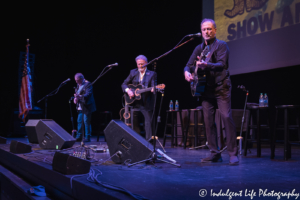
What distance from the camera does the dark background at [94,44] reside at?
28.9 feet

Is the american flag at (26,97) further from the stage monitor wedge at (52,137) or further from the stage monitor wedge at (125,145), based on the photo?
the stage monitor wedge at (125,145)

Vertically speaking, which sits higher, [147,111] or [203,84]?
[203,84]

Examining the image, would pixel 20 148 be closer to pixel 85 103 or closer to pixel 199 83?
pixel 199 83

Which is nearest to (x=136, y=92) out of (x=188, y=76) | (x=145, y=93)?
(x=145, y=93)

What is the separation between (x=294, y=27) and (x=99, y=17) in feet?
19.8

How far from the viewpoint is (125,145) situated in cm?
307

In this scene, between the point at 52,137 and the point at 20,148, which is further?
the point at 52,137

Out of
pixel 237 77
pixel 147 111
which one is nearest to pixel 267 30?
pixel 237 77

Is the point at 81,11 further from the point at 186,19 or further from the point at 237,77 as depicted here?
the point at 237,77

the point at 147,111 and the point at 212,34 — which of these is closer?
the point at 212,34

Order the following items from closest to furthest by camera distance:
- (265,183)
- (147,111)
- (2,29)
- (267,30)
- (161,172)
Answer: (265,183)
(161,172)
(147,111)
(267,30)
(2,29)

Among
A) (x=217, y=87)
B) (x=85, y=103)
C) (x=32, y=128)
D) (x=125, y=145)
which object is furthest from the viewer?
(x=85, y=103)

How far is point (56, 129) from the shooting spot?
15.6 ft

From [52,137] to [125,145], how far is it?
2.14 m
